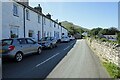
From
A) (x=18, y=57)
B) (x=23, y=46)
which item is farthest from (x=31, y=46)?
(x=18, y=57)

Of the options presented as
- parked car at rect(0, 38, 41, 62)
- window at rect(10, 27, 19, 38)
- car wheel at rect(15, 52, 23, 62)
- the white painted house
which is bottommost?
car wheel at rect(15, 52, 23, 62)

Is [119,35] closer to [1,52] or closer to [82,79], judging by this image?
[82,79]

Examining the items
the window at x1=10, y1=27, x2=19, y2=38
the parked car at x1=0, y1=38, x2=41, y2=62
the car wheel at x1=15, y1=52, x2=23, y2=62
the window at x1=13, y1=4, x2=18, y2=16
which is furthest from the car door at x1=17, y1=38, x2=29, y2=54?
the window at x1=13, y1=4, x2=18, y2=16

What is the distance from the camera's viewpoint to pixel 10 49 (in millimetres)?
12336

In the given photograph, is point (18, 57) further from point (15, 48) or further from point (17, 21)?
point (17, 21)

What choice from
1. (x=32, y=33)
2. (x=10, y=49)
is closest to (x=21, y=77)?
(x=10, y=49)

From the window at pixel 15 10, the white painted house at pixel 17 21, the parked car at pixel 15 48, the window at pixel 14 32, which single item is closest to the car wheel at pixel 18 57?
the parked car at pixel 15 48

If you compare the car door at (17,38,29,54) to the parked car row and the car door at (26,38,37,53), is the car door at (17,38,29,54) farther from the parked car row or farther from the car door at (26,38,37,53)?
the car door at (26,38,37,53)

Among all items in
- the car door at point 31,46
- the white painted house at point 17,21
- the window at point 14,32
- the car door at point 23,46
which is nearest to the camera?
the car door at point 23,46

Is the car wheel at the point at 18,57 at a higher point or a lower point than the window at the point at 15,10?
lower

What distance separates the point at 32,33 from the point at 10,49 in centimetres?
1495

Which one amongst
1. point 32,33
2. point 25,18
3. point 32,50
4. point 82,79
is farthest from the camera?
point 32,33

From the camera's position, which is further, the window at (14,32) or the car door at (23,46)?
the window at (14,32)

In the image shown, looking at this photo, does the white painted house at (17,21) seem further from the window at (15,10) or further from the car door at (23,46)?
the car door at (23,46)
